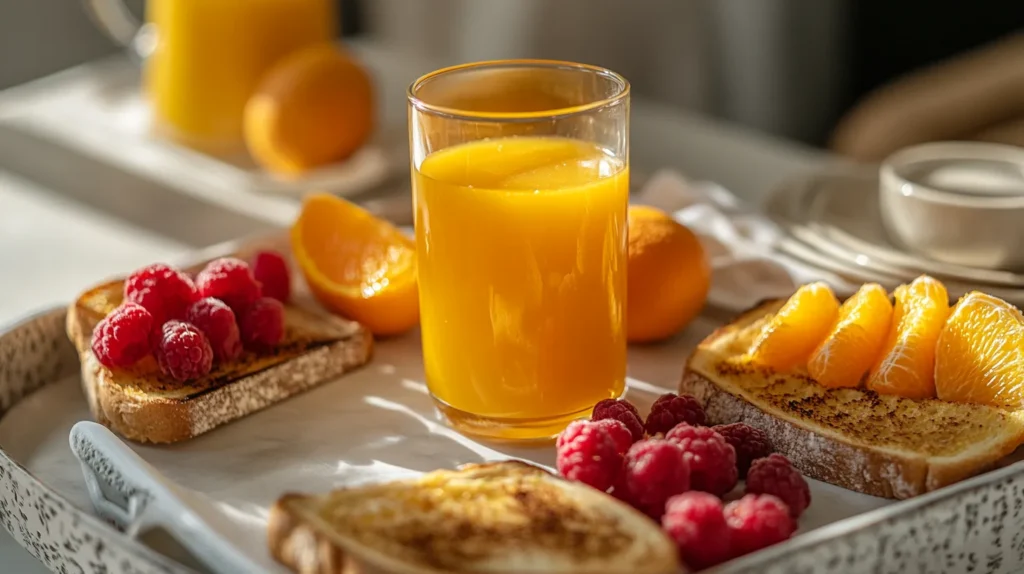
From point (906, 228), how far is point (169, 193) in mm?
1155

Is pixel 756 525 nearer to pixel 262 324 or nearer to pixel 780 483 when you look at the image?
pixel 780 483

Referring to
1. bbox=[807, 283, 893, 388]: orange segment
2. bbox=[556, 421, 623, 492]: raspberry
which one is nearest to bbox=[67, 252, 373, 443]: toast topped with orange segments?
A: bbox=[556, 421, 623, 492]: raspberry

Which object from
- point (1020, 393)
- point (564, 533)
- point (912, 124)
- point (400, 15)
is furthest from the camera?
point (400, 15)

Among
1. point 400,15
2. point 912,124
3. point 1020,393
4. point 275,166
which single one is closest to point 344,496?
point 1020,393

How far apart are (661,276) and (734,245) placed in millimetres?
218

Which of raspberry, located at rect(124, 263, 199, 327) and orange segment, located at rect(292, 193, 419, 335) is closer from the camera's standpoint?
raspberry, located at rect(124, 263, 199, 327)

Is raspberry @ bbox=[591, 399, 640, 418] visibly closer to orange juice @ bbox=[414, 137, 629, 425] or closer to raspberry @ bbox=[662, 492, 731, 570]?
orange juice @ bbox=[414, 137, 629, 425]

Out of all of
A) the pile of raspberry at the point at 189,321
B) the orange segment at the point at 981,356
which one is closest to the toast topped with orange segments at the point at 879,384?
the orange segment at the point at 981,356

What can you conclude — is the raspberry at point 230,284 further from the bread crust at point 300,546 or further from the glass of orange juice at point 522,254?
the bread crust at point 300,546

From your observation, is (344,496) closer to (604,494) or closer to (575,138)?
(604,494)

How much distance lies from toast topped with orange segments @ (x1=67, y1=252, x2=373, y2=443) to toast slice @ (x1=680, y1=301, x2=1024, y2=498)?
400 millimetres

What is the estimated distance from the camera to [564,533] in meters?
0.80

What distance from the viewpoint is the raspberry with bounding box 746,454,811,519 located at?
2.89 ft

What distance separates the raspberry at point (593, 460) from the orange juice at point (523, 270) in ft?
0.46
